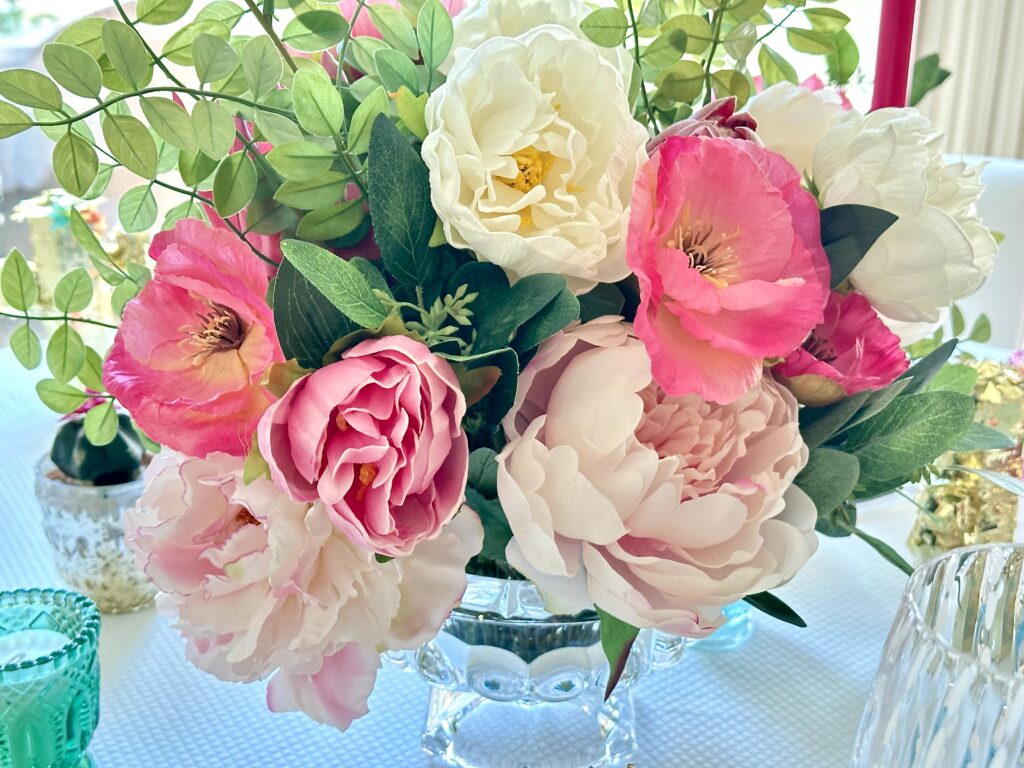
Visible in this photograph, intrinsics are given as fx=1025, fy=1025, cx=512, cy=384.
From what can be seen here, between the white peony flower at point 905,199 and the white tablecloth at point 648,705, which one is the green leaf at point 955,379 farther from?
the white tablecloth at point 648,705

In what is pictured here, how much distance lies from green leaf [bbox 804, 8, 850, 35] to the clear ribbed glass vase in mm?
268

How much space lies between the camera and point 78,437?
25.4 inches

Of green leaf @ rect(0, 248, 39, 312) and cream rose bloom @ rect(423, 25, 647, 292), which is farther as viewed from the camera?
green leaf @ rect(0, 248, 39, 312)

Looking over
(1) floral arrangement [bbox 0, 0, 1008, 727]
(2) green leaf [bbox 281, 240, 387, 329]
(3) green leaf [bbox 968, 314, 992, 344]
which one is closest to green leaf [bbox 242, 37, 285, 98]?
(1) floral arrangement [bbox 0, 0, 1008, 727]

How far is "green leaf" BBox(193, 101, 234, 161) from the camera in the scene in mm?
393

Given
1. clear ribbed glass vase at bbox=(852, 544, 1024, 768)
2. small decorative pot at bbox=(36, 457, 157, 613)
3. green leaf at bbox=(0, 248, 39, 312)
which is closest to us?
clear ribbed glass vase at bbox=(852, 544, 1024, 768)

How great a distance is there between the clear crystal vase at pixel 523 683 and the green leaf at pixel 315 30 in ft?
0.79

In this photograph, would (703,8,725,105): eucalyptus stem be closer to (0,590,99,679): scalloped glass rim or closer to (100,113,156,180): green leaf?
(100,113,156,180): green leaf

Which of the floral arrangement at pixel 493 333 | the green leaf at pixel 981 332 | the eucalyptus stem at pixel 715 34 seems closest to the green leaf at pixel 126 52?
the floral arrangement at pixel 493 333

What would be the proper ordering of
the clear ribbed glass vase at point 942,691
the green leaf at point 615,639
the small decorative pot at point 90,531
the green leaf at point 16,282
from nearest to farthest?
the clear ribbed glass vase at point 942,691 < the green leaf at point 615,639 < the green leaf at point 16,282 < the small decorative pot at point 90,531

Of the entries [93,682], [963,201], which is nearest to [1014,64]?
[963,201]

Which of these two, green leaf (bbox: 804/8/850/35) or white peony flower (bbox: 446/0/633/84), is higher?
white peony flower (bbox: 446/0/633/84)

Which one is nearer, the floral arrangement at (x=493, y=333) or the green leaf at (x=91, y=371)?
the floral arrangement at (x=493, y=333)

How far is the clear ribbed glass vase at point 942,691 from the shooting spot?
0.29 metres
